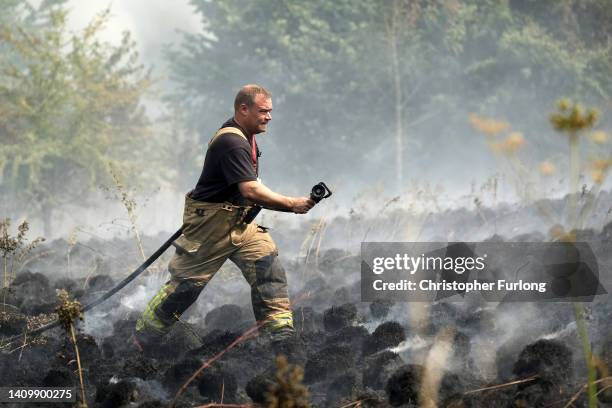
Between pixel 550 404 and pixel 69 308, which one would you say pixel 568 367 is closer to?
pixel 550 404

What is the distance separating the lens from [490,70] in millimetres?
16734

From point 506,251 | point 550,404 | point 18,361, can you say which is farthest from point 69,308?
point 506,251

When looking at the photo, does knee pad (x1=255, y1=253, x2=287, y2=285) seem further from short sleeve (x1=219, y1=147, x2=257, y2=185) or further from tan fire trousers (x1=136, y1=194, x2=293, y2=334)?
short sleeve (x1=219, y1=147, x2=257, y2=185)

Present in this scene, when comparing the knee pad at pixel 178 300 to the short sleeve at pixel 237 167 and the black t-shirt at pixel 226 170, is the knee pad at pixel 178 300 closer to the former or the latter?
the black t-shirt at pixel 226 170

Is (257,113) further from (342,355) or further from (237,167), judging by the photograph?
(342,355)

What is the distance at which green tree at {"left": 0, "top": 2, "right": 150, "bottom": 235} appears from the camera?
14188mm

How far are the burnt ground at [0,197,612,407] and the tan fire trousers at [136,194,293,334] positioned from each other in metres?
0.17

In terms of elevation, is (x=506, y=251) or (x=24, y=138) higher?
(x=24, y=138)

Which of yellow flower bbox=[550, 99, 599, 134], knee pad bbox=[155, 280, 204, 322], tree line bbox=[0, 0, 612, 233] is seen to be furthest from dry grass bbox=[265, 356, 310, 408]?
tree line bbox=[0, 0, 612, 233]

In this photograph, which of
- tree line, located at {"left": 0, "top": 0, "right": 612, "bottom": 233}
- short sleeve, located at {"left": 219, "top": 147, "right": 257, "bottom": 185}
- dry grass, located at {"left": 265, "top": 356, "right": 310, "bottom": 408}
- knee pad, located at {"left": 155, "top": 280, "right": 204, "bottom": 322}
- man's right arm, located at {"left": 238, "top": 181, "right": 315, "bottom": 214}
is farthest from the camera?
tree line, located at {"left": 0, "top": 0, "right": 612, "bottom": 233}

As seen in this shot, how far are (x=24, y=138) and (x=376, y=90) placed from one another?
28.3ft

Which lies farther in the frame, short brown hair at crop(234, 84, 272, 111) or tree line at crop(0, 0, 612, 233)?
tree line at crop(0, 0, 612, 233)

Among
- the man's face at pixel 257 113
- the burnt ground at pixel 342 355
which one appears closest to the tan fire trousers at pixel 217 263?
the burnt ground at pixel 342 355

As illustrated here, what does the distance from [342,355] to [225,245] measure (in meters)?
1.09
